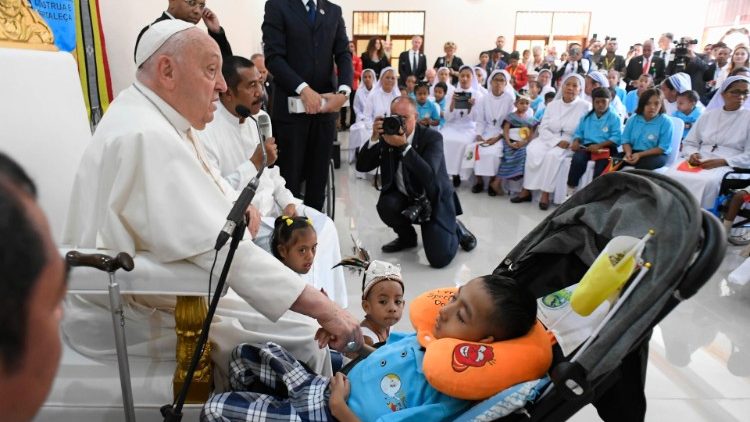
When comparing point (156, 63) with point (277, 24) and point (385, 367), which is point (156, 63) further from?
point (277, 24)

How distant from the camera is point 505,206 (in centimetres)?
509

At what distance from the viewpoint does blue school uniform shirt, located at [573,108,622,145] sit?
485cm

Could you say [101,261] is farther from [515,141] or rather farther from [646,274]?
[515,141]

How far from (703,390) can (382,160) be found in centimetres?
225

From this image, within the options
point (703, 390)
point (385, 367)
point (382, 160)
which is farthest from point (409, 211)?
point (385, 367)

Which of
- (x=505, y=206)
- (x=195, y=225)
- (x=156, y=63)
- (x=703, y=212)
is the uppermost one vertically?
(x=156, y=63)

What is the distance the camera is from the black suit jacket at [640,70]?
8266 millimetres

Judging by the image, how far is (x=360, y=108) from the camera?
23.2 ft

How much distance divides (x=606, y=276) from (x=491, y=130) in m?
5.13

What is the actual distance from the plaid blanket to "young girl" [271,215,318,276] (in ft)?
2.06

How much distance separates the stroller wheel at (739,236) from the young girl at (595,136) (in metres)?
1.23

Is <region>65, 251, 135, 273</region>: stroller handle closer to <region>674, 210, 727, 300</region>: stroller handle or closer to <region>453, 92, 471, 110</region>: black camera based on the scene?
<region>674, 210, 727, 300</region>: stroller handle

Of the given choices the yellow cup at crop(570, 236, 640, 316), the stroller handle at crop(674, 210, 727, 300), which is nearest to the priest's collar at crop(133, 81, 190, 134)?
the yellow cup at crop(570, 236, 640, 316)

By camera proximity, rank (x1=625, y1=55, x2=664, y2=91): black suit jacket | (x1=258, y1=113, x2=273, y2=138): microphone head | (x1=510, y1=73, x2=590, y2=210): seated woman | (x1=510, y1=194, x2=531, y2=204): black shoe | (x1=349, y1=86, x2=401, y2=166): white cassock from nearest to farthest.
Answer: (x1=258, y1=113, x2=273, y2=138): microphone head → (x1=510, y1=73, x2=590, y2=210): seated woman → (x1=510, y1=194, x2=531, y2=204): black shoe → (x1=349, y1=86, x2=401, y2=166): white cassock → (x1=625, y1=55, x2=664, y2=91): black suit jacket
